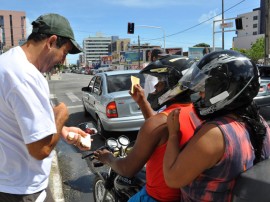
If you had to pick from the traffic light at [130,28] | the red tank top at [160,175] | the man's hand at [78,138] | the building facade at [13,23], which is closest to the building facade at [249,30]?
the building facade at [13,23]

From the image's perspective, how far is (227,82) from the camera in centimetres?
160

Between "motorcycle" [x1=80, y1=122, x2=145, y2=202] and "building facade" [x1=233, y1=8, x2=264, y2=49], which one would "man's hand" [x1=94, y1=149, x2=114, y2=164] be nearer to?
"motorcycle" [x1=80, y1=122, x2=145, y2=202]

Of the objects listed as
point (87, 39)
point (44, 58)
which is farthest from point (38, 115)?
point (87, 39)

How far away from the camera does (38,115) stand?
1.73 meters

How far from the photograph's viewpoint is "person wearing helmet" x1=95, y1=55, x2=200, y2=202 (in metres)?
1.87

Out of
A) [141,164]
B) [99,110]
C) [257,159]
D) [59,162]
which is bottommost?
[59,162]

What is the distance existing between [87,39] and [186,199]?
16208cm

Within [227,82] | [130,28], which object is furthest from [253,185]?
[130,28]

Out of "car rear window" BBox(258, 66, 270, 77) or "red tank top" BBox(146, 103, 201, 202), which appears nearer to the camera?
"red tank top" BBox(146, 103, 201, 202)

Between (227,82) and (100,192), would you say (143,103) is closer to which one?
(100,192)

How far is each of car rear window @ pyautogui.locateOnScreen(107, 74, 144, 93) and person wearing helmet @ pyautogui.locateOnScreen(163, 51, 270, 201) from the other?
20.4 ft

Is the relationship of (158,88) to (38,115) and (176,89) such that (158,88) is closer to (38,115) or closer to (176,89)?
(176,89)

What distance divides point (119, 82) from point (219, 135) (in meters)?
6.85

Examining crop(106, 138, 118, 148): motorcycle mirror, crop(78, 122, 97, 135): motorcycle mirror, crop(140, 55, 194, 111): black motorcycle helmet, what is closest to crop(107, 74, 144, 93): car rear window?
crop(106, 138, 118, 148): motorcycle mirror
